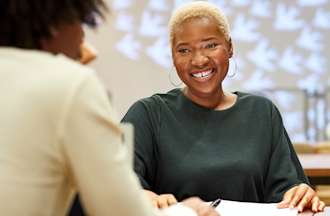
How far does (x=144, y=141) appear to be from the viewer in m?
2.11

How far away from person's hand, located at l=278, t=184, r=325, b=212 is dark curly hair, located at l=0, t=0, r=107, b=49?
1013mm

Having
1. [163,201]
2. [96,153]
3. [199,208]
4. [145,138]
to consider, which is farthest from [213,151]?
[96,153]

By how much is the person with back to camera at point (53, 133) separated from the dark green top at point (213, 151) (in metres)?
1.03

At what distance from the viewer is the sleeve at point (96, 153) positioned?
0.97 m

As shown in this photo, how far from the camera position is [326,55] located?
7230 millimetres

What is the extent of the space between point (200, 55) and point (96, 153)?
1.23 meters

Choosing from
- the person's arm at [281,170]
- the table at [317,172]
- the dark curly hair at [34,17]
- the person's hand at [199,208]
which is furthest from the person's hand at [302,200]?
the dark curly hair at [34,17]

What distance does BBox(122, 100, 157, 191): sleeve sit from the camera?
208 centimetres

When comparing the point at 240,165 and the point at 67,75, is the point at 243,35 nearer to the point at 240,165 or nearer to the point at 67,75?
the point at 240,165

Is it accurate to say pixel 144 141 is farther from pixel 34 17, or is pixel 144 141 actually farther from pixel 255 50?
pixel 255 50

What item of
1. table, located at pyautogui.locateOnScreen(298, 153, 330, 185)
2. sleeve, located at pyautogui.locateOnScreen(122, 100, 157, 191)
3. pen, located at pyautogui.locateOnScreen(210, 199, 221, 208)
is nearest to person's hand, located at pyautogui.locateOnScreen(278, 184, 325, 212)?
pen, located at pyautogui.locateOnScreen(210, 199, 221, 208)

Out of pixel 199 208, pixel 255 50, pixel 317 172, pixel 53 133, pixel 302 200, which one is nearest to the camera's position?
pixel 53 133

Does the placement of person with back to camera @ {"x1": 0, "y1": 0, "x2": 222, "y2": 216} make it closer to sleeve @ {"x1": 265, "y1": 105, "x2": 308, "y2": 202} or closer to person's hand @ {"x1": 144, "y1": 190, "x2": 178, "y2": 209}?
person's hand @ {"x1": 144, "y1": 190, "x2": 178, "y2": 209}

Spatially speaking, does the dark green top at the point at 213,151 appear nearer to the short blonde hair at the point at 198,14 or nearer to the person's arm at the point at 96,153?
the short blonde hair at the point at 198,14
